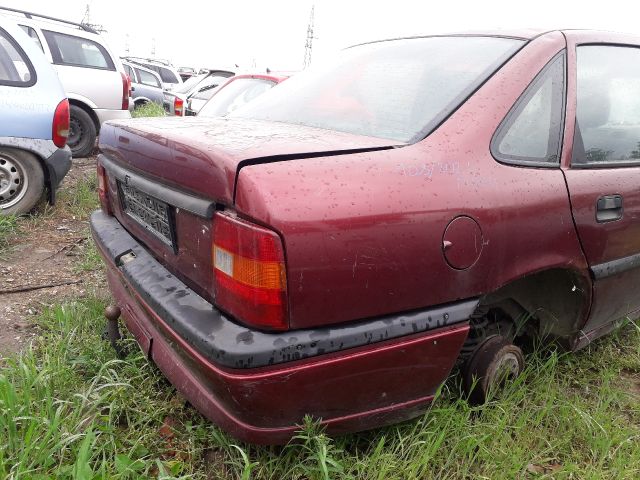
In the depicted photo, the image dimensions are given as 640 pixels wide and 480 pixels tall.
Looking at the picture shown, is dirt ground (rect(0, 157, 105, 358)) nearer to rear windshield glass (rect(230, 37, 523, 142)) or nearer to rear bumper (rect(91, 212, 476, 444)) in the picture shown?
rear bumper (rect(91, 212, 476, 444))

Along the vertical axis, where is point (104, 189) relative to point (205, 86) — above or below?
above

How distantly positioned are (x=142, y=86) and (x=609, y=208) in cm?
1417

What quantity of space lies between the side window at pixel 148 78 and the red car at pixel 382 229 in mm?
13566

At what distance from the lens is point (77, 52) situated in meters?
7.32

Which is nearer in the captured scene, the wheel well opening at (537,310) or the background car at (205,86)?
the wheel well opening at (537,310)

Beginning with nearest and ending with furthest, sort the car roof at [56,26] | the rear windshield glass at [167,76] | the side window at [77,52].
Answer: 1. the car roof at [56,26]
2. the side window at [77,52]
3. the rear windshield glass at [167,76]

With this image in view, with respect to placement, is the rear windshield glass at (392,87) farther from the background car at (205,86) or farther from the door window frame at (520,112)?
the background car at (205,86)

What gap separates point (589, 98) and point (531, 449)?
1.38 meters

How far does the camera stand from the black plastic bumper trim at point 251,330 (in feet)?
4.70

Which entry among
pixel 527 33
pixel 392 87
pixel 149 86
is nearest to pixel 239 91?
pixel 392 87

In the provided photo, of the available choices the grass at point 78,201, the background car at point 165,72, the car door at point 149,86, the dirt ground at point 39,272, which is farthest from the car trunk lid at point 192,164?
the background car at point 165,72

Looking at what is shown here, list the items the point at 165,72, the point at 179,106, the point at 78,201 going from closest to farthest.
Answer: the point at 78,201 → the point at 179,106 → the point at 165,72

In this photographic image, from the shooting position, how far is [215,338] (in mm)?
1482

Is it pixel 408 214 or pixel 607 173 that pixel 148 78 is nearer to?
pixel 607 173
